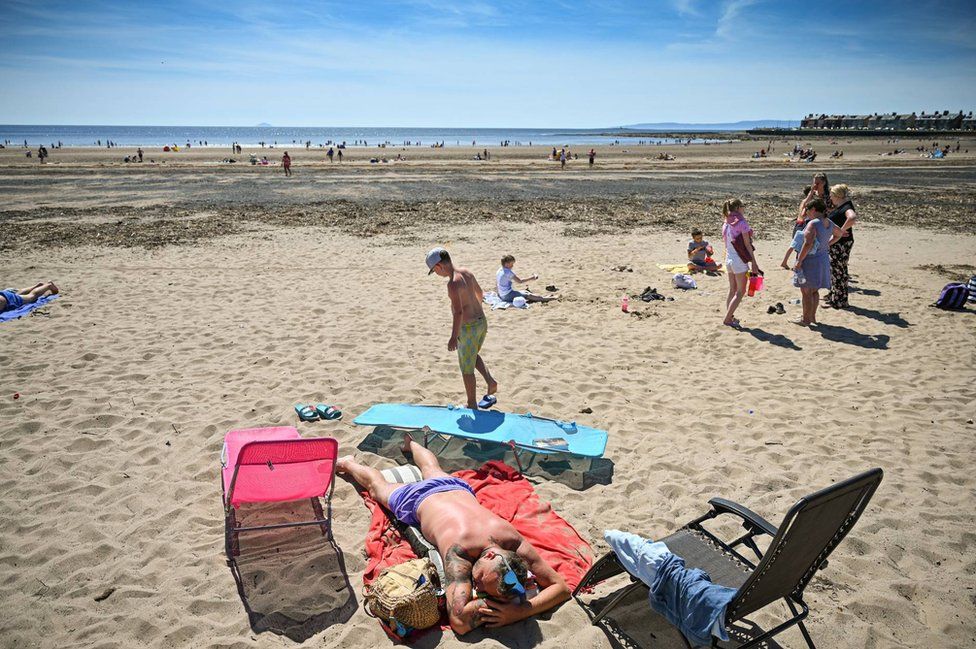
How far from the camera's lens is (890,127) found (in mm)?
101250

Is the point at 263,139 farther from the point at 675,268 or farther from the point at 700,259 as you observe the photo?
the point at 700,259

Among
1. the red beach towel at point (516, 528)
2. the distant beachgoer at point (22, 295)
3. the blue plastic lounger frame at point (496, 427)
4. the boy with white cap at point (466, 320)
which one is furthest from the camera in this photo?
the distant beachgoer at point (22, 295)

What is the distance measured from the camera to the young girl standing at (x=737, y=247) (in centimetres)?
771

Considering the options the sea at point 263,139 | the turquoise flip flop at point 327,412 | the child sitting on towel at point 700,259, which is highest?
the sea at point 263,139

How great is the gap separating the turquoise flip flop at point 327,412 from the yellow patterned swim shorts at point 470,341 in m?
1.44

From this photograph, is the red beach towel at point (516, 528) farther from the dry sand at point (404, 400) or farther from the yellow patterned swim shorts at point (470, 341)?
the yellow patterned swim shorts at point (470, 341)

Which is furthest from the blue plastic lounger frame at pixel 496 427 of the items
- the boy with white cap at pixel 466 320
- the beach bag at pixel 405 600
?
the beach bag at pixel 405 600

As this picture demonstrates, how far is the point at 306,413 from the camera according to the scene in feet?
18.5

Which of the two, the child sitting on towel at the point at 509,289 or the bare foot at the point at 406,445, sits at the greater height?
the child sitting on towel at the point at 509,289

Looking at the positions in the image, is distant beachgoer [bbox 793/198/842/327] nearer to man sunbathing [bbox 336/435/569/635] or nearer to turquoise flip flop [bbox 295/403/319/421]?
man sunbathing [bbox 336/435/569/635]

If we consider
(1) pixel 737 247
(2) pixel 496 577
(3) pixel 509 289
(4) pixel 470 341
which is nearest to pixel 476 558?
(2) pixel 496 577

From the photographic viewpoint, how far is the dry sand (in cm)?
348

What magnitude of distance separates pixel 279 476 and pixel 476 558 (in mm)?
1699

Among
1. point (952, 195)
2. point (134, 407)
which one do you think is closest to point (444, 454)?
point (134, 407)
